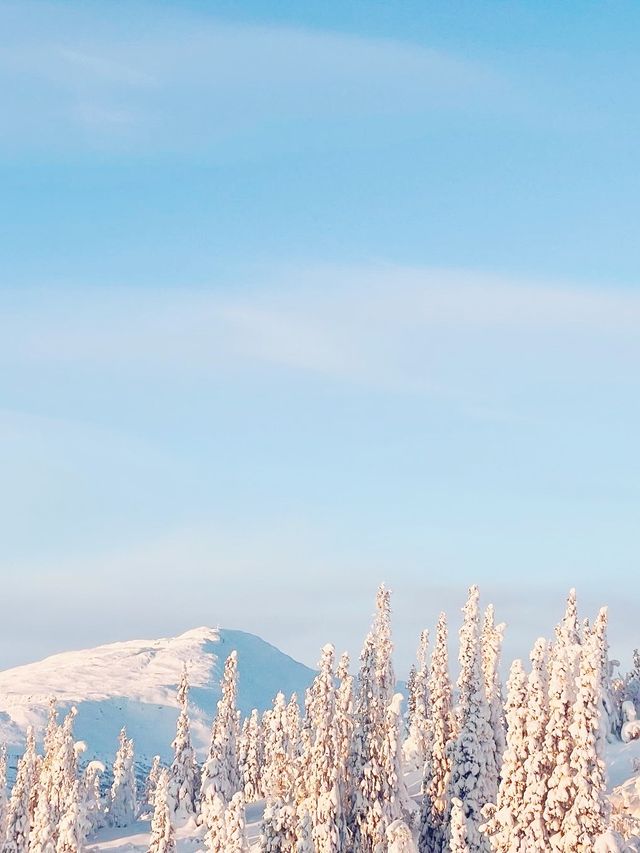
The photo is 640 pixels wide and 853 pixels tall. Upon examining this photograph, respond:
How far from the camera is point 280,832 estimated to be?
53562 mm

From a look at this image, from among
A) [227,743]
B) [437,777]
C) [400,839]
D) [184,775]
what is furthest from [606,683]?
[400,839]

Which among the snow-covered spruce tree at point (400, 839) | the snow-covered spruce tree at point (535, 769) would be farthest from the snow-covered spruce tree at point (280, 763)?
the snow-covered spruce tree at point (535, 769)

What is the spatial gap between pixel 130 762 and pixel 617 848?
94.7m

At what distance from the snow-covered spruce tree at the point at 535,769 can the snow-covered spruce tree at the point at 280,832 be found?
45.5ft

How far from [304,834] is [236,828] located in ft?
23.3

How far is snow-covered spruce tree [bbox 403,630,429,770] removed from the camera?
101706 millimetres

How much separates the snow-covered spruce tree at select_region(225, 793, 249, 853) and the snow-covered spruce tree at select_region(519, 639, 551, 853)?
1079 cm

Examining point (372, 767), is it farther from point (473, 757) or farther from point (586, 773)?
point (586, 773)

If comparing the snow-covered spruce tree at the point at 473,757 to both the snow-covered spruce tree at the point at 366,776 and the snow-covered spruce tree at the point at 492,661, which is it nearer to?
the snow-covered spruce tree at the point at 366,776

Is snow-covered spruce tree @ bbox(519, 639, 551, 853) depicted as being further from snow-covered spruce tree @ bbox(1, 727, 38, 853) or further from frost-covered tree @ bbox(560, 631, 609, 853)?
snow-covered spruce tree @ bbox(1, 727, 38, 853)

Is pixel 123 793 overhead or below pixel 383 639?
below

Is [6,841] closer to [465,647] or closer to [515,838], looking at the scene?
[465,647]

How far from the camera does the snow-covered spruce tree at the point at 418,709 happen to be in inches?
4004

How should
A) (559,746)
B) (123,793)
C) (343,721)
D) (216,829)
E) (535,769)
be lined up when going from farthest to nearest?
(123,793)
(343,721)
(216,829)
(535,769)
(559,746)
